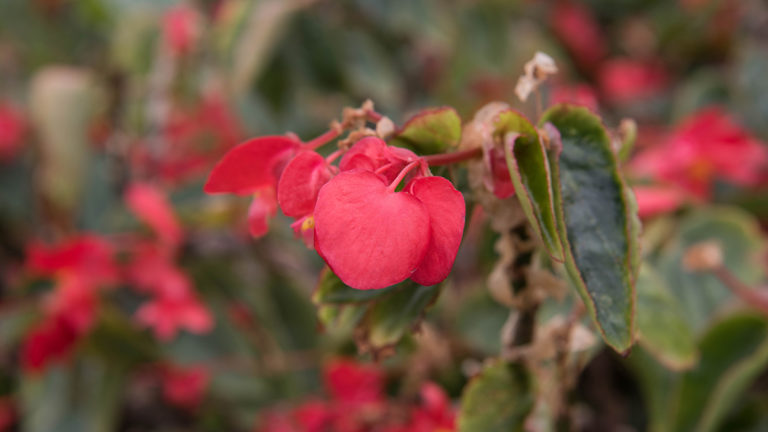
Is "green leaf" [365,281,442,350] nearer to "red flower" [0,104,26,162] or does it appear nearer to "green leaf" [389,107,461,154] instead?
"green leaf" [389,107,461,154]

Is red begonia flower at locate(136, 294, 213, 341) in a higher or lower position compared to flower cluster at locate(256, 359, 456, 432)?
higher

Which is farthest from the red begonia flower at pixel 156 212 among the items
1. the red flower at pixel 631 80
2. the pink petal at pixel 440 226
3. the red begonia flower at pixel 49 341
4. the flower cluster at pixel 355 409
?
the red flower at pixel 631 80

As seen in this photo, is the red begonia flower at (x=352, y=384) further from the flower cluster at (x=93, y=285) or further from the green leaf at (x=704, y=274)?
the green leaf at (x=704, y=274)

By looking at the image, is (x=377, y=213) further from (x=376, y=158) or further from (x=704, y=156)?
(x=704, y=156)

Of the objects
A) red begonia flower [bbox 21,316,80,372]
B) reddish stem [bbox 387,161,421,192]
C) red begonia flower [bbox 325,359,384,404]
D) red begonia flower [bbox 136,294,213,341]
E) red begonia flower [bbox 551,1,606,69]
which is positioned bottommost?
red begonia flower [bbox 551,1,606,69]

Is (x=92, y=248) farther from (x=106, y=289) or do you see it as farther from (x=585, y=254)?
(x=585, y=254)

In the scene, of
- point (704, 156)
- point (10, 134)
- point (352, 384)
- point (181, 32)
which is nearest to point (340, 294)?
point (352, 384)

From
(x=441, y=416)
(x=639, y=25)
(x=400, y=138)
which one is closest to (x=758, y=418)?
(x=441, y=416)

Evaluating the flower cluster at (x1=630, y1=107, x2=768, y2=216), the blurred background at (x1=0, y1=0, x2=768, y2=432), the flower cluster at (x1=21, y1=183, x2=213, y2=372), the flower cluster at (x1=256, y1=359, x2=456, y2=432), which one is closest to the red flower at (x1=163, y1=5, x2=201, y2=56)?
the blurred background at (x1=0, y1=0, x2=768, y2=432)
